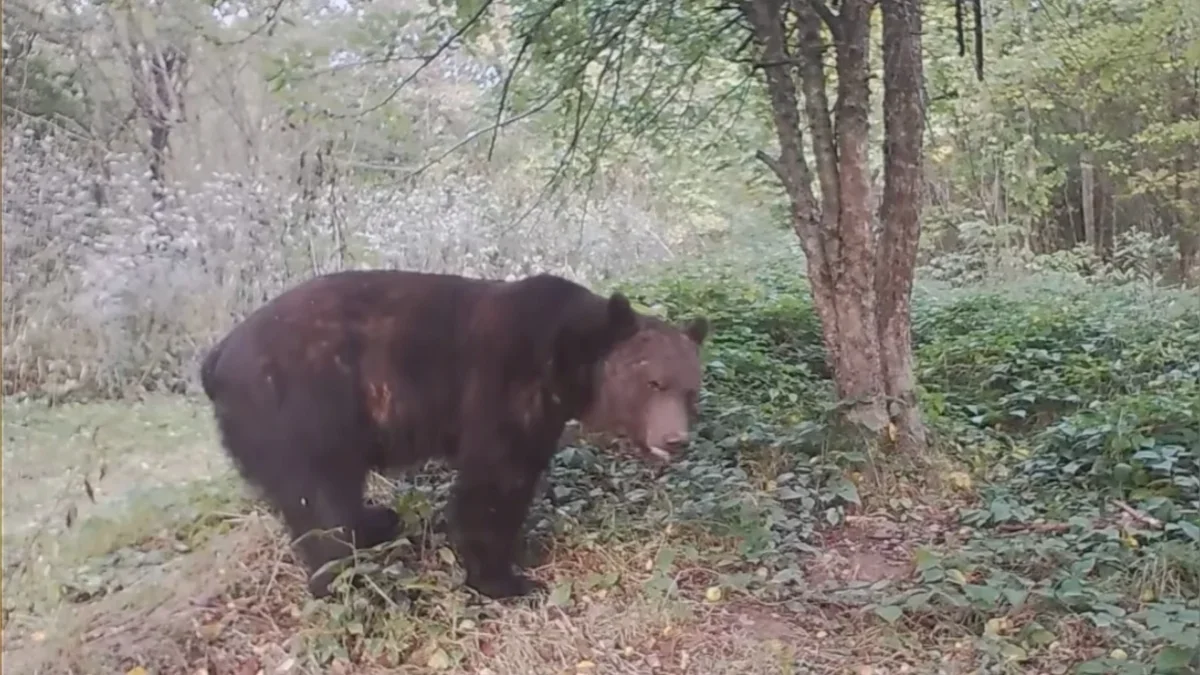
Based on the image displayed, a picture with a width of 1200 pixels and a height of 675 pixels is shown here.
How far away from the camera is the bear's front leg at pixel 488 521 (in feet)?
7.36

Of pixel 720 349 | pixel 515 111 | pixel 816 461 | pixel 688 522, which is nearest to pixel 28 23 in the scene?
pixel 515 111

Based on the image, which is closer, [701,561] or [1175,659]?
[1175,659]

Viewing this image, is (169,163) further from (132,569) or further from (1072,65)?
(1072,65)

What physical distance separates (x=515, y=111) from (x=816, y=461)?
1.20 metres

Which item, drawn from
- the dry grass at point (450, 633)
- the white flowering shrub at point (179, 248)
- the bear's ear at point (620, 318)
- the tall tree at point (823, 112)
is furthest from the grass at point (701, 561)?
the bear's ear at point (620, 318)

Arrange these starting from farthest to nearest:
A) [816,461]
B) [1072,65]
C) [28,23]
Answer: [1072,65] → [816,461] → [28,23]

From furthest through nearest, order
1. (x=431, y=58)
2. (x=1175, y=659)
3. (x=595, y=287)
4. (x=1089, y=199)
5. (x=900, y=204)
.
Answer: (x=1089, y=199)
(x=900, y=204)
(x=595, y=287)
(x=431, y=58)
(x=1175, y=659)

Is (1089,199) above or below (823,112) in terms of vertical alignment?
below

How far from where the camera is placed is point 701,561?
2.36 metres

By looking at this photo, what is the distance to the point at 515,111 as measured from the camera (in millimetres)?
2844

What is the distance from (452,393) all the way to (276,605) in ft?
1.76

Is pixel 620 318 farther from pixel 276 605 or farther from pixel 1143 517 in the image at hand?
pixel 1143 517

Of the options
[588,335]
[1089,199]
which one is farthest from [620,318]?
[1089,199]

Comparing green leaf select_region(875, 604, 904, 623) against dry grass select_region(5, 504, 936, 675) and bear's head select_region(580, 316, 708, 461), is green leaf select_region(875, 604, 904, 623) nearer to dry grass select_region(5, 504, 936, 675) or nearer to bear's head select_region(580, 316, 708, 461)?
dry grass select_region(5, 504, 936, 675)
